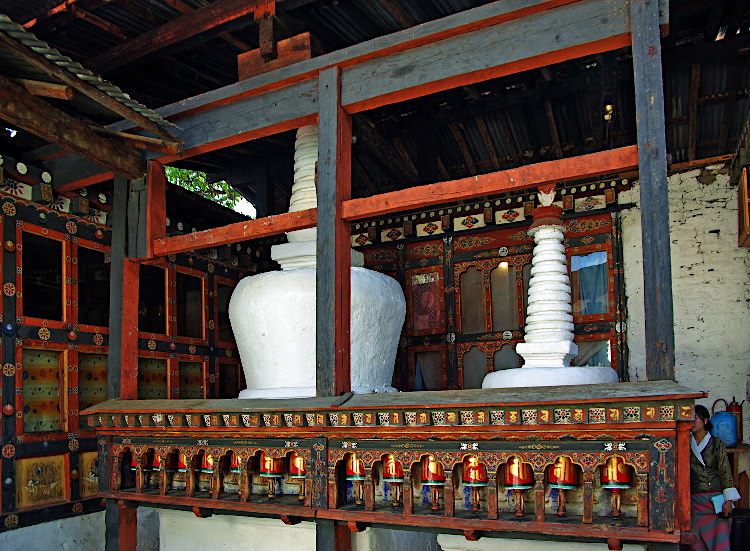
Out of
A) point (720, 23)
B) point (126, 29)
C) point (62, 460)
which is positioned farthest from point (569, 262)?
point (62, 460)

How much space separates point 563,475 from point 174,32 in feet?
14.2

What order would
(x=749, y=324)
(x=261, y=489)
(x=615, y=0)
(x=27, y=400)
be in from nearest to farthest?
1. (x=615, y=0)
2. (x=261, y=489)
3. (x=27, y=400)
4. (x=749, y=324)

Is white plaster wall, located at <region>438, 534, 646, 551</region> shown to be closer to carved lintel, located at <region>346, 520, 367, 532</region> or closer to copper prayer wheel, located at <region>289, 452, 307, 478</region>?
carved lintel, located at <region>346, 520, 367, 532</region>

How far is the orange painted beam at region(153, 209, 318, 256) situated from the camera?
15.3ft

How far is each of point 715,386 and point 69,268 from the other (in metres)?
6.45

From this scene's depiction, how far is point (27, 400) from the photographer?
18.1 feet

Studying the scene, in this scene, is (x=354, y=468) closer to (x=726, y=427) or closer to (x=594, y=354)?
(x=594, y=354)

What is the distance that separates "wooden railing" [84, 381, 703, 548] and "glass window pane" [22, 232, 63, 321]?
1.16 meters

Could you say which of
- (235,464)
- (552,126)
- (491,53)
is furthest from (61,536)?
(552,126)

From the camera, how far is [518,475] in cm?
364

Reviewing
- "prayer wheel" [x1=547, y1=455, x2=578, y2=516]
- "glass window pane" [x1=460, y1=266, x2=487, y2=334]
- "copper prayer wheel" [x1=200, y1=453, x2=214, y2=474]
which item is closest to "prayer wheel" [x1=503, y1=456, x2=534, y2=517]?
"prayer wheel" [x1=547, y1=455, x2=578, y2=516]

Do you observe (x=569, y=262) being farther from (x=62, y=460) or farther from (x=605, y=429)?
(x=62, y=460)

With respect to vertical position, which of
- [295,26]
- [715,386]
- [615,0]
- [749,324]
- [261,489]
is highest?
[295,26]

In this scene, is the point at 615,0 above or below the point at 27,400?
above
